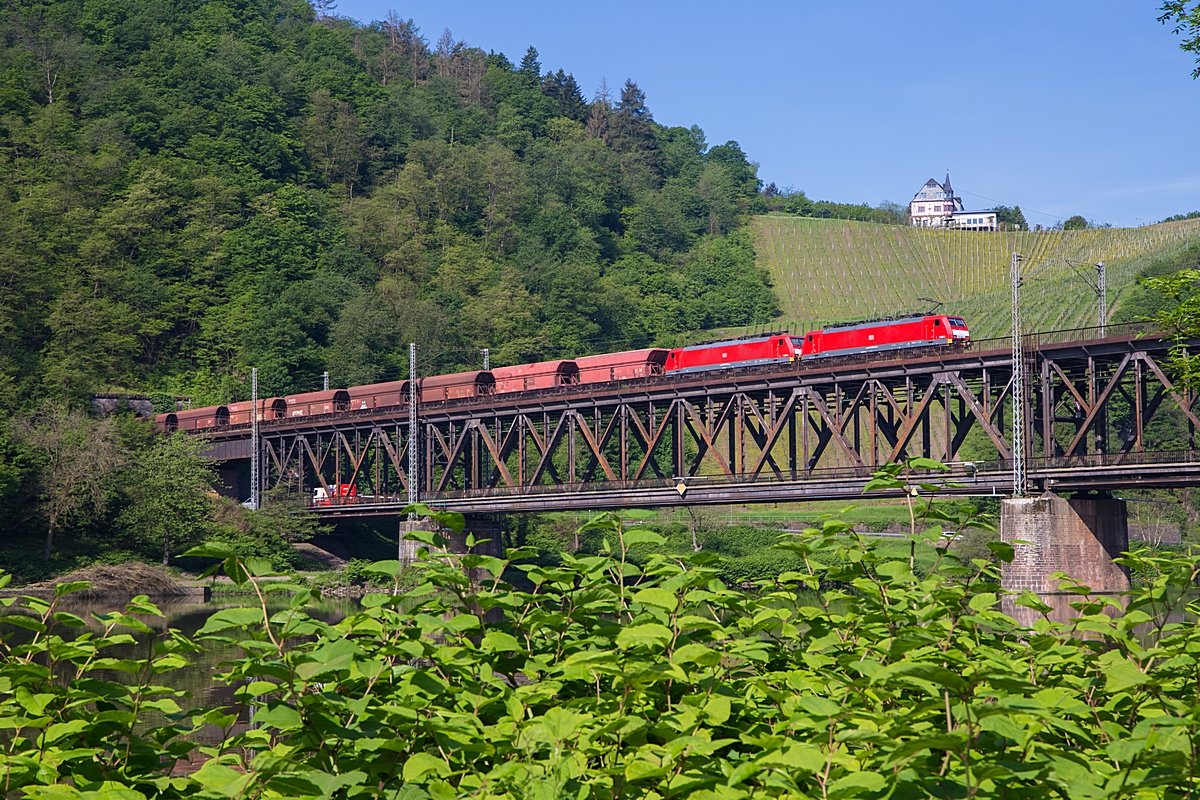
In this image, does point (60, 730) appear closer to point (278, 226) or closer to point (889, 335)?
point (889, 335)

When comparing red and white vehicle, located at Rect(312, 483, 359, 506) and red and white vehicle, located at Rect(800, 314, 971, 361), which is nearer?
red and white vehicle, located at Rect(800, 314, 971, 361)

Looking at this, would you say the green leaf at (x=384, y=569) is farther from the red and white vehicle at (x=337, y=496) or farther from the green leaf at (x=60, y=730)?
the red and white vehicle at (x=337, y=496)

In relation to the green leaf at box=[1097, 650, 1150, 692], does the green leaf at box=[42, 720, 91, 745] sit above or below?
below

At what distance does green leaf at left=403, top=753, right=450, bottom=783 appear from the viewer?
14.8 ft

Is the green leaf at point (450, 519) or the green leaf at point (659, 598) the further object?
the green leaf at point (450, 519)

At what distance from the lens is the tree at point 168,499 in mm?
67562

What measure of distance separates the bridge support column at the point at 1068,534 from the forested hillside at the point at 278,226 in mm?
65754

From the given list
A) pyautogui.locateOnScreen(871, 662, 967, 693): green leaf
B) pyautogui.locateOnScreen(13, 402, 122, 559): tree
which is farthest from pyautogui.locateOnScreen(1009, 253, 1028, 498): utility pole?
pyautogui.locateOnScreen(13, 402, 122, 559): tree

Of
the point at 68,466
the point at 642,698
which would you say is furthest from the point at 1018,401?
the point at 68,466

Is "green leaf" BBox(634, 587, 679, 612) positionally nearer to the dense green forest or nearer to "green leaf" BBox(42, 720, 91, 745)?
"green leaf" BBox(42, 720, 91, 745)

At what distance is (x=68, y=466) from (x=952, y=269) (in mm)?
154597

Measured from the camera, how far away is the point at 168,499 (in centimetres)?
6825

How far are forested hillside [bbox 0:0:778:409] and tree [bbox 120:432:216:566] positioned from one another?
44.7ft

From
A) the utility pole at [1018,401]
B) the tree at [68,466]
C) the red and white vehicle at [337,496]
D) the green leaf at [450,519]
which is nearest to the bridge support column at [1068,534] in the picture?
the utility pole at [1018,401]
